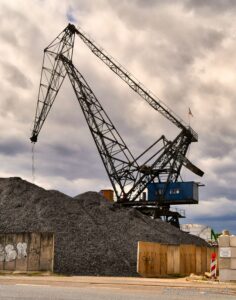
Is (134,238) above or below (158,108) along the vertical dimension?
below

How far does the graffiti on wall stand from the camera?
95.6 ft

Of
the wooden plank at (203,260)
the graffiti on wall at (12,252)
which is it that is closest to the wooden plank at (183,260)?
the wooden plank at (203,260)

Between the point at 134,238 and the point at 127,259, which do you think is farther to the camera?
the point at 134,238

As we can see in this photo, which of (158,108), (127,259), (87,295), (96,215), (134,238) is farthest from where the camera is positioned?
Result: (158,108)

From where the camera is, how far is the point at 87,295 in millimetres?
14859

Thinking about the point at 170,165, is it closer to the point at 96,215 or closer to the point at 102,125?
the point at 102,125

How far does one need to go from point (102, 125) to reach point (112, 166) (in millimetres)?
6120

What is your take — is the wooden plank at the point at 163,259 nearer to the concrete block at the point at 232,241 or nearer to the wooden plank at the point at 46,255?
the wooden plank at the point at 46,255

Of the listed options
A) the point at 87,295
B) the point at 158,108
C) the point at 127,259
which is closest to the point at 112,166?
the point at 158,108

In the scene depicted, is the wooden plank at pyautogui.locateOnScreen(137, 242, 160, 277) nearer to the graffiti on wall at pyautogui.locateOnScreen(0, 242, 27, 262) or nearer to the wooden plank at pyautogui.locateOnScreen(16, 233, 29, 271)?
the wooden plank at pyautogui.locateOnScreen(16, 233, 29, 271)

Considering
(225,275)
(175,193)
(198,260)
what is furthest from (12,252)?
(175,193)

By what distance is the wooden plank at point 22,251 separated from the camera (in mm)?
29031

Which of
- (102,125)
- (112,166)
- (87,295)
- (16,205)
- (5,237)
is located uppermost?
(102,125)

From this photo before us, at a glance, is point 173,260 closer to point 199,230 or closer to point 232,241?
point 232,241
